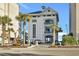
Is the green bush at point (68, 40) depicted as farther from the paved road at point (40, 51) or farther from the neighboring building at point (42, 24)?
the neighboring building at point (42, 24)

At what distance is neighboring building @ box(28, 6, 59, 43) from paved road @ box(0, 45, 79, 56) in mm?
157

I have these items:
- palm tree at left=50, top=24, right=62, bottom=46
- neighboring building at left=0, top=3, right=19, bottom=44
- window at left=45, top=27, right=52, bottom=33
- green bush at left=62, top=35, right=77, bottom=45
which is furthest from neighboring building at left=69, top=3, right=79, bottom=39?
neighboring building at left=0, top=3, right=19, bottom=44

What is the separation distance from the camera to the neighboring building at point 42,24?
518 cm

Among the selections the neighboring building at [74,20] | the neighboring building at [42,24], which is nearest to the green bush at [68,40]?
the neighboring building at [74,20]

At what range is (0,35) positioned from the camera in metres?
5.78

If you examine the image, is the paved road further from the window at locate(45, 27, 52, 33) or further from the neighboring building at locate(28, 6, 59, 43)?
the window at locate(45, 27, 52, 33)

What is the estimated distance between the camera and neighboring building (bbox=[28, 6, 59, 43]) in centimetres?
518

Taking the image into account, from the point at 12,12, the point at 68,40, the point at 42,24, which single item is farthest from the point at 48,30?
the point at 12,12

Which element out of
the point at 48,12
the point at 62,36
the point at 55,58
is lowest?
the point at 55,58

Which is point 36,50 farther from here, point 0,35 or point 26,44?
point 0,35

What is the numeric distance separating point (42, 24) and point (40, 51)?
467 mm

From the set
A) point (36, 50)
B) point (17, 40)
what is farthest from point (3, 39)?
point (36, 50)

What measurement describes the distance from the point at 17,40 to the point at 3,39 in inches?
10.6

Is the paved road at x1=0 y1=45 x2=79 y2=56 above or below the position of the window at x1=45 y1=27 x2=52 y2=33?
below
